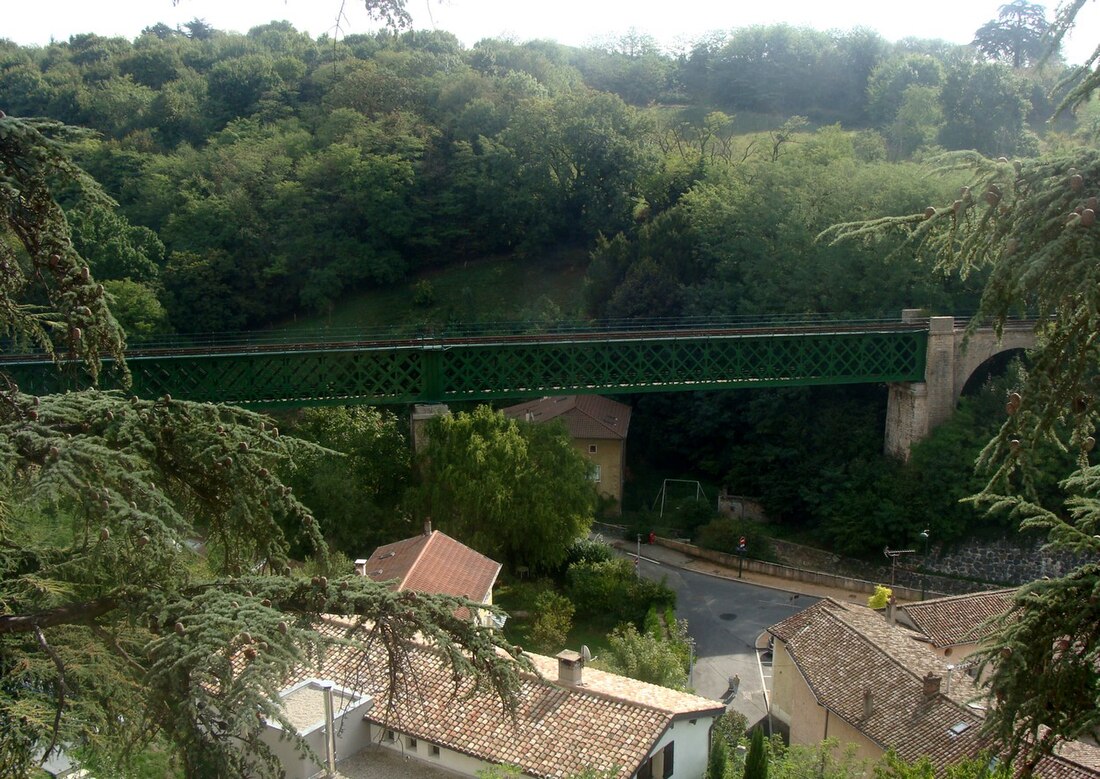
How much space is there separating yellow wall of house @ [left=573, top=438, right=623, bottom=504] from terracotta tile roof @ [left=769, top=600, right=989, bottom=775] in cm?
1454

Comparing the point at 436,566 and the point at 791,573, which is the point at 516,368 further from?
the point at 791,573

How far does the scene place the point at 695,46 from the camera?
3314 inches

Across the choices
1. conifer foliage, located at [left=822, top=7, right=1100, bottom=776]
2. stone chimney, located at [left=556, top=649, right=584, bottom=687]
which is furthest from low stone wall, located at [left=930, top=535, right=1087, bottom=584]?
conifer foliage, located at [left=822, top=7, right=1100, bottom=776]

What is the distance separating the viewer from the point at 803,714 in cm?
1958

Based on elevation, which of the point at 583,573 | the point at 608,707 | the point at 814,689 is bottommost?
the point at 583,573

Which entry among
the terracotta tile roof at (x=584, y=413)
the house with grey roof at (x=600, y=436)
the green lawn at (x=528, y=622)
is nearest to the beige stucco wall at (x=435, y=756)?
the green lawn at (x=528, y=622)

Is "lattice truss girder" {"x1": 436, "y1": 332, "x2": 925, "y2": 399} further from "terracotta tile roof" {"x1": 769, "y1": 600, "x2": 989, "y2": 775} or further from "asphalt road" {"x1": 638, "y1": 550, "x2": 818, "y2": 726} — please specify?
"terracotta tile roof" {"x1": 769, "y1": 600, "x2": 989, "y2": 775}

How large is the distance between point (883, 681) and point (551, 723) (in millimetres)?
6940

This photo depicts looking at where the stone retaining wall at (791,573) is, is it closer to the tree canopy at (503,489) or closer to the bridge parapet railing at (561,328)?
the tree canopy at (503,489)

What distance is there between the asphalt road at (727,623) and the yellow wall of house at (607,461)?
4270 mm

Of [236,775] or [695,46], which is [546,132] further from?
[236,775]

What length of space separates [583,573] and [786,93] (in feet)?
200

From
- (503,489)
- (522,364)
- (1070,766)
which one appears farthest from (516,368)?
(1070,766)

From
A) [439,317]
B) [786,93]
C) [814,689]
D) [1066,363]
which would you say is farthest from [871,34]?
[1066,363]
